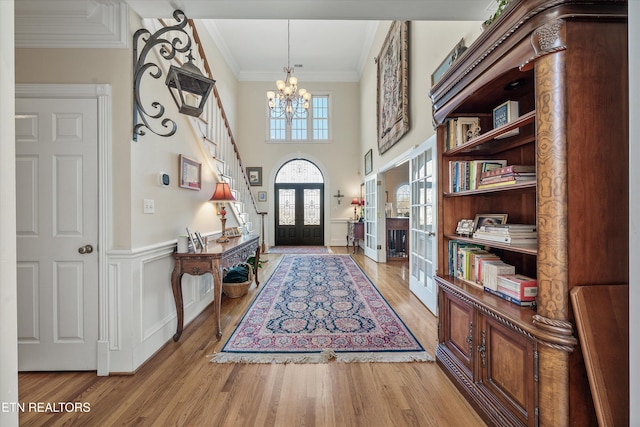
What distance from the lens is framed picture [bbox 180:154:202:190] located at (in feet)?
9.00

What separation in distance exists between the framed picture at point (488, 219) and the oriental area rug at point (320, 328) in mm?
1111

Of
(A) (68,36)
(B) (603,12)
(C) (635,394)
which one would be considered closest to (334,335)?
(C) (635,394)

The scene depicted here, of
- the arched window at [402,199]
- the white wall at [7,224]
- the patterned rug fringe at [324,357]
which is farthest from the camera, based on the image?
the arched window at [402,199]

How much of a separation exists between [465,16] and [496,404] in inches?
103

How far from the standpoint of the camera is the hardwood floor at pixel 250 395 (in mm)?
1582

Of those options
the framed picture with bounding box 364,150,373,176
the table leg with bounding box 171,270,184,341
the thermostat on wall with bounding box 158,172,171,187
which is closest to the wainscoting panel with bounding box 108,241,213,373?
the table leg with bounding box 171,270,184,341

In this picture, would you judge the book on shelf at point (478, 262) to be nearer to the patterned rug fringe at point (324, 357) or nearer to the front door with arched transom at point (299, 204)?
the patterned rug fringe at point (324, 357)

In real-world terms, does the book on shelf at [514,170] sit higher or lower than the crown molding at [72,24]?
lower

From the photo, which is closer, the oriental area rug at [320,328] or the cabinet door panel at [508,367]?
the cabinet door panel at [508,367]

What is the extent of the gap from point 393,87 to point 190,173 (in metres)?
3.63

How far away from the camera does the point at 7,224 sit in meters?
0.83

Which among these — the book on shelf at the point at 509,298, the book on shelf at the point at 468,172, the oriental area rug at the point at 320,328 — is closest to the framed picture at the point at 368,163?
the oriental area rug at the point at 320,328

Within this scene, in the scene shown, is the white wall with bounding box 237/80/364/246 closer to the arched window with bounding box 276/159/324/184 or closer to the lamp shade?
the arched window with bounding box 276/159/324/184

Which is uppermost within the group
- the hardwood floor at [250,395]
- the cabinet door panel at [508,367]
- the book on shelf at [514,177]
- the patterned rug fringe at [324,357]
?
the book on shelf at [514,177]
